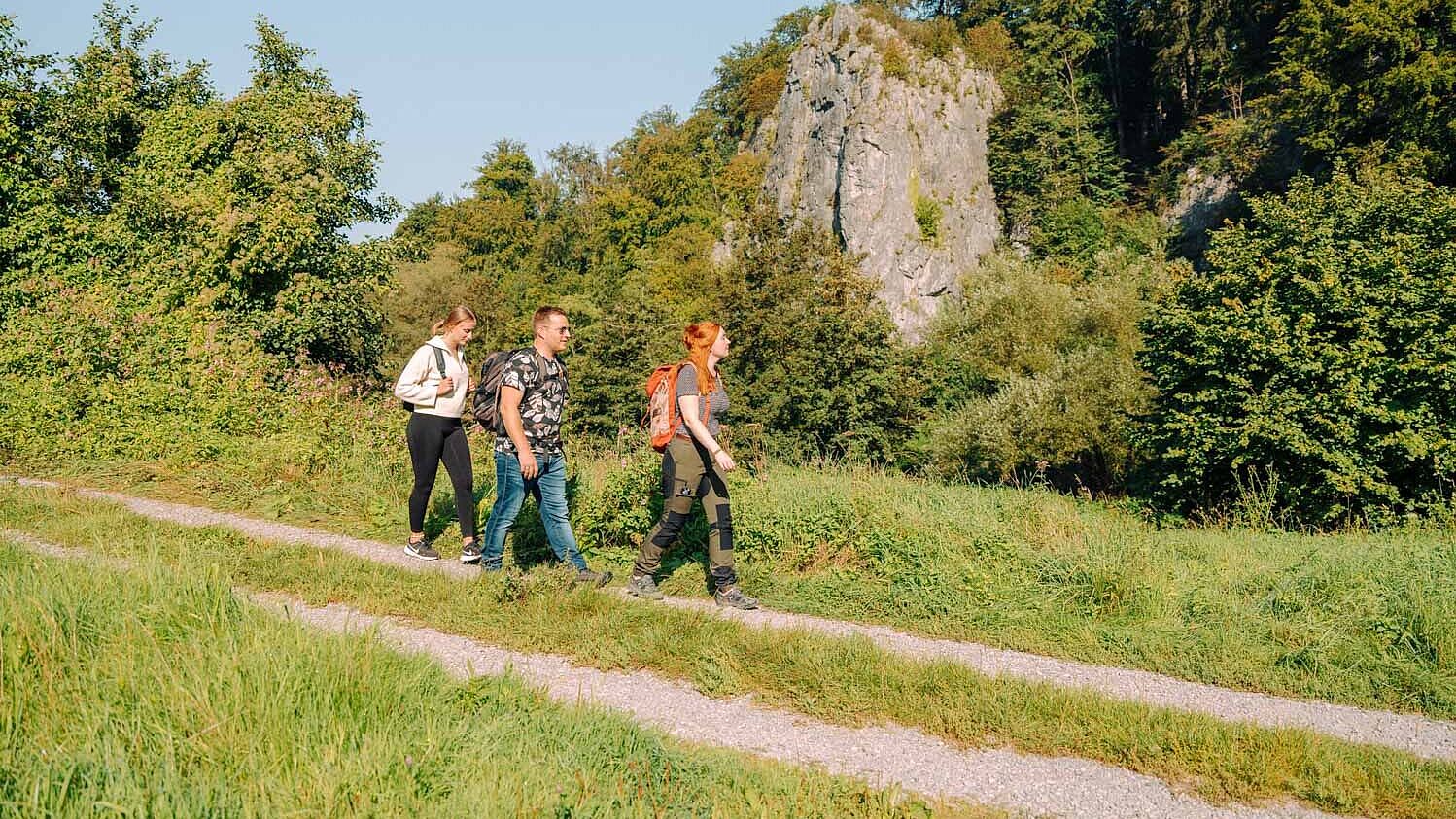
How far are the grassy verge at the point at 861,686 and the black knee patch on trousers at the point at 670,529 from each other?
26.4 inches

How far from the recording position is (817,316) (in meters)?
33.8

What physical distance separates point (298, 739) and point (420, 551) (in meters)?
4.47

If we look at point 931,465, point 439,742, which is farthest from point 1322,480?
point 439,742

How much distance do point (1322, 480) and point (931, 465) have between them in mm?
13680

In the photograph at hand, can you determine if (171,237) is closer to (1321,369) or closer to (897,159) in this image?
(1321,369)

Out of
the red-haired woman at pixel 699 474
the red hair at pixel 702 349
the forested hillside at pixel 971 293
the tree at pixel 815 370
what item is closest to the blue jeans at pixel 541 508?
the red-haired woman at pixel 699 474

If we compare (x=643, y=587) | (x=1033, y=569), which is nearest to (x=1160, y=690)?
(x=1033, y=569)

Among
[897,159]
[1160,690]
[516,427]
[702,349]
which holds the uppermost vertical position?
[897,159]

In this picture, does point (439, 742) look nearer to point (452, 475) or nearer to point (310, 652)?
point (310, 652)

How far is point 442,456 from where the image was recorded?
756 centimetres

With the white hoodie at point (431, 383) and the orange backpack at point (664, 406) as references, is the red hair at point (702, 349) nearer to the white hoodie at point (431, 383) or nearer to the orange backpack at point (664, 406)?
the orange backpack at point (664, 406)

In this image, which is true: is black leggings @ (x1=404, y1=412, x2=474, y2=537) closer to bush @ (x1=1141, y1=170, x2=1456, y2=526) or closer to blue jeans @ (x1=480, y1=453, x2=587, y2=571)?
blue jeans @ (x1=480, y1=453, x2=587, y2=571)

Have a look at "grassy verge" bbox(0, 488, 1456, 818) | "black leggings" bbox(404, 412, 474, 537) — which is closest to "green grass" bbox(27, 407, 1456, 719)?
"black leggings" bbox(404, 412, 474, 537)

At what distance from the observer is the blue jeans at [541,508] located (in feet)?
22.0
